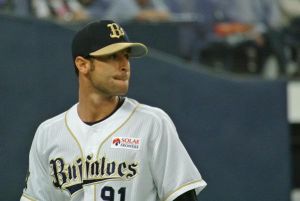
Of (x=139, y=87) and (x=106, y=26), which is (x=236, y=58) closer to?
(x=139, y=87)

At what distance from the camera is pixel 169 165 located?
3221mm

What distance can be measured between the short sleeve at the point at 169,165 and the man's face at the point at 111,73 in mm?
210

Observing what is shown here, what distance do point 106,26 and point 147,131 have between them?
1.49 feet

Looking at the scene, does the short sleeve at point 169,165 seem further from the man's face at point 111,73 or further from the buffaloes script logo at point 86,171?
the man's face at point 111,73

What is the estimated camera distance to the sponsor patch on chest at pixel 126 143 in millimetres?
3244

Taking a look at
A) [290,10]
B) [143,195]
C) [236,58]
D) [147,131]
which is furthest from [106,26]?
[290,10]

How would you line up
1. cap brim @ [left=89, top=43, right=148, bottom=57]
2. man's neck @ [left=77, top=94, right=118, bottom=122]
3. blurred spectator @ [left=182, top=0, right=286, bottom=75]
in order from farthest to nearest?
blurred spectator @ [left=182, top=0, right=286, bottom=75], man's neck @ [left=77, top=94, right=118, bottom=122], cap brim @ [left=89, top=43, right=148, bottom=57]

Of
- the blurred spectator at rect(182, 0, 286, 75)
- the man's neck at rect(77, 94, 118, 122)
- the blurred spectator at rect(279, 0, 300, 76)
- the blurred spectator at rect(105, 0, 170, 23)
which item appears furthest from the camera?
the blurred spectator at rect(279, 0, 300, 76)

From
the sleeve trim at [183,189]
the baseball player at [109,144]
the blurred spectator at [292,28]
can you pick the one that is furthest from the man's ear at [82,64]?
the blurred spectator at [292,28]

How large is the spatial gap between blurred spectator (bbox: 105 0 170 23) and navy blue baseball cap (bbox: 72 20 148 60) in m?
4.24

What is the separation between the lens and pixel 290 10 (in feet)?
29.3

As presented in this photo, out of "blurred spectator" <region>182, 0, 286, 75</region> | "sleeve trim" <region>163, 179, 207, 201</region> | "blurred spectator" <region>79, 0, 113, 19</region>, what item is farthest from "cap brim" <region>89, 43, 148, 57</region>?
"blurred spectator" <region>182, 0, 286, 75</region>

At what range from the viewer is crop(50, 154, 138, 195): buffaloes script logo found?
3246mm

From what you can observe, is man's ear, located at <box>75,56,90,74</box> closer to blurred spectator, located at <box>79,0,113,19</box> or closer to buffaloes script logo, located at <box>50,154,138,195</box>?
buffaloes script logo, located at <box>50,154,138,195</box>
